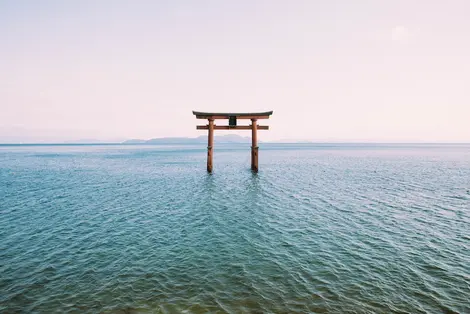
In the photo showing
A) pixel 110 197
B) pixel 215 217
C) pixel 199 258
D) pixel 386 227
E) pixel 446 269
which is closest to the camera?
pixel 446 269

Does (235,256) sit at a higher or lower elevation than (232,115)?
lower

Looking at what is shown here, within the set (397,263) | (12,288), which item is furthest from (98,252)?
(397,263)

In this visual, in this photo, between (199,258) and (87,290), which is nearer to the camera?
(87,290)

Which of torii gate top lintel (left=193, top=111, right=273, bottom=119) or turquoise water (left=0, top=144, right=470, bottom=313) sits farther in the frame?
torii gate top lintel (left=193, top=111, right=273, bottom=119)

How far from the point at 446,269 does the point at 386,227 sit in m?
4.42

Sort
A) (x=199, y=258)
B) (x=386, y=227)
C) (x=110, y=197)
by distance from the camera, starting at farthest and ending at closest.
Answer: (x=110, y=197), (x=386, y=227), (x=199, y=258)

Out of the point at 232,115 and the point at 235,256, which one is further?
the point at 232,115

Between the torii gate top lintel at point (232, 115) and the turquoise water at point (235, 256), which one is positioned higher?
the torii gate top lintel at point (232, 115)

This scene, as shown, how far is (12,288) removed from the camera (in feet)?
25.1

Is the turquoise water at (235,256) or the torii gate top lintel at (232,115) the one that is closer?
the turquoise water at (235,256)

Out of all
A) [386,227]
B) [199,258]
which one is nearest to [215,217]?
[199,258]

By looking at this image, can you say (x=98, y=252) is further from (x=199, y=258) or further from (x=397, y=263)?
(x=397, y=263)

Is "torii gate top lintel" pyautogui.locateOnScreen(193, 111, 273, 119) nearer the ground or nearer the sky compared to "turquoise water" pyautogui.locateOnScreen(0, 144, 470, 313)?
nearer the sky

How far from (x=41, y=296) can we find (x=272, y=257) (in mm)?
7448
